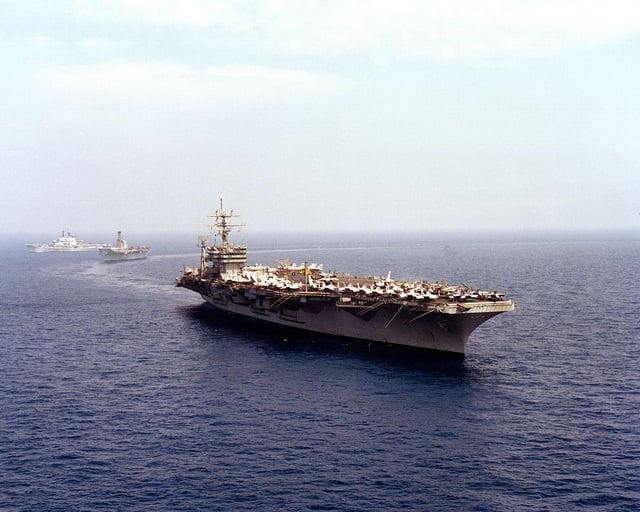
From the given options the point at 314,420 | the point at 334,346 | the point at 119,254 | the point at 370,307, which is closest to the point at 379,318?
the point at 370,307

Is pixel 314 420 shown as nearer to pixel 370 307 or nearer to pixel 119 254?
pixel 370 307

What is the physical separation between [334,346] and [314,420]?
56.7 ft

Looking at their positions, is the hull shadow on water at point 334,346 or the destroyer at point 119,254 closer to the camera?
the hull shadow on water at point 334,346

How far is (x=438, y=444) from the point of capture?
2772cm

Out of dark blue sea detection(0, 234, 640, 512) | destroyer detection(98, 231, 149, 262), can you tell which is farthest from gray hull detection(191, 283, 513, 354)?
destroyer detection(98, 231, 149, 262)

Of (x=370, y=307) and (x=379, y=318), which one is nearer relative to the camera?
Result: (x=370, y=307)

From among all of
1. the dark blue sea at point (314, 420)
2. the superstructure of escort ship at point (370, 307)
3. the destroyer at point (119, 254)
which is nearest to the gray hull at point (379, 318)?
the superstructure of escort ship at point (370, 307)

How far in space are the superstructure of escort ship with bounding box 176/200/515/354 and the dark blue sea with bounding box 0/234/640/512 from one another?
5.67ft

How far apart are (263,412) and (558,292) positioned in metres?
59.1

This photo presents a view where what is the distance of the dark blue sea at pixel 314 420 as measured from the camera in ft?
76.5

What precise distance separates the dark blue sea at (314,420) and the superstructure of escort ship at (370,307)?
1.73 metres

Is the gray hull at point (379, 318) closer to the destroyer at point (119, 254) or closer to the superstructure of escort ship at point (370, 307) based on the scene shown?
the superstructure of escort ship at point (370, 307)

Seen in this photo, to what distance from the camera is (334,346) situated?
48.0 meters

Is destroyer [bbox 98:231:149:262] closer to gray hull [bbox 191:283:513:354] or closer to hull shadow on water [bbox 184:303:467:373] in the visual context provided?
hull shadow on water [bbox 184:303:467:373]
